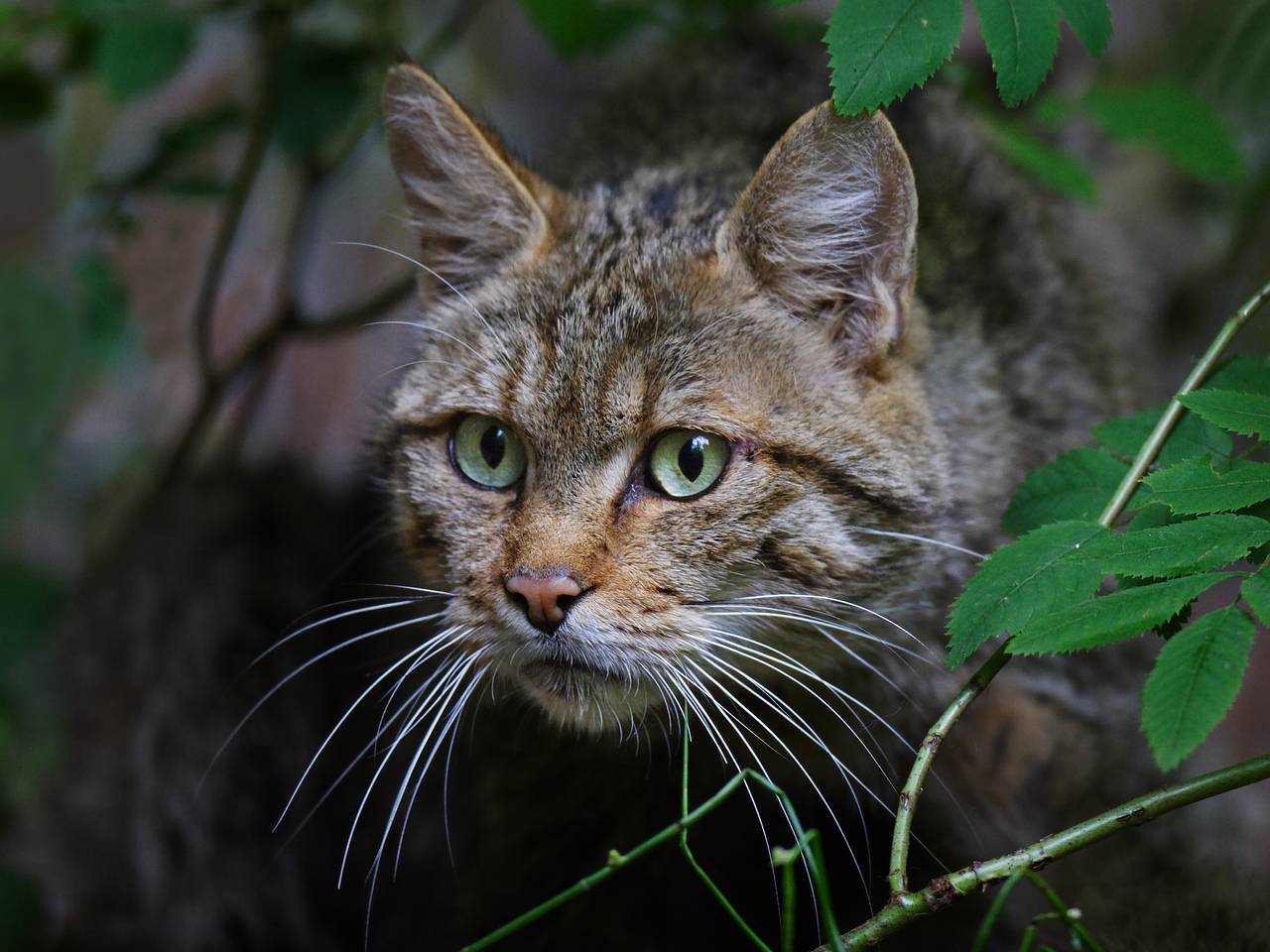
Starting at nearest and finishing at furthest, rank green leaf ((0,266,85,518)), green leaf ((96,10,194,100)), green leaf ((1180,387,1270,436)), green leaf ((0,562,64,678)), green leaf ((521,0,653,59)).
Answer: green leaf ((1180,387,1270,436)), green leaf ((96,10,194,100)), green leaf ((521,0,653,59)), green leaf ((0,562,64,678)), green leaf ((0,266,85,518))

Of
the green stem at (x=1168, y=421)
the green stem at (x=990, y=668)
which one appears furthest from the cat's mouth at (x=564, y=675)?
→ the green stem at (x=1168, y=421)

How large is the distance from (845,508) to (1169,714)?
696mm

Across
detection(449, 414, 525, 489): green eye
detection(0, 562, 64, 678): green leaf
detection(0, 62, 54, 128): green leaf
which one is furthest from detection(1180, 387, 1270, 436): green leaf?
detection(0, 562, 64, 678): green leaf

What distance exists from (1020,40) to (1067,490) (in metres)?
0.67

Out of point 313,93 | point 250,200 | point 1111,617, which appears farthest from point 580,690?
point 250,200

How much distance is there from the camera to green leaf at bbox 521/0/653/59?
9.77ft

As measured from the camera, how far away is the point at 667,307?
2.11 meters

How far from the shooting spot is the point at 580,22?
3.01m

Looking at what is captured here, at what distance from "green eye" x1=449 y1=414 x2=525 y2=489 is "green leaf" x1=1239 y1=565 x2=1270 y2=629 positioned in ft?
3.69

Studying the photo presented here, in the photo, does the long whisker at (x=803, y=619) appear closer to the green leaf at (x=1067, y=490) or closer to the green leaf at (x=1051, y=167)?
the green leaf at (x=1067, y=490)

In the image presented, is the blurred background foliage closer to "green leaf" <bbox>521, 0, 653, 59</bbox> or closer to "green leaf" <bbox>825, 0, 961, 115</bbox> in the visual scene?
"green leaf" <bbox>521, 0, 653, 59</bbox>

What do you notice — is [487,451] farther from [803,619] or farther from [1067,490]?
[1067,490]

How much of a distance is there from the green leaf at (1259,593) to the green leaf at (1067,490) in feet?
1.11

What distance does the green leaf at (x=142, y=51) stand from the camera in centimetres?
274
